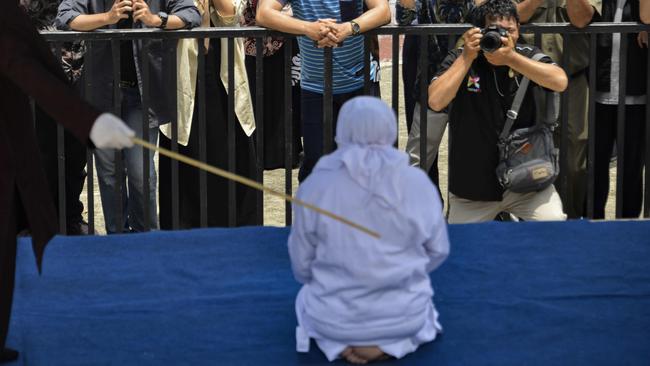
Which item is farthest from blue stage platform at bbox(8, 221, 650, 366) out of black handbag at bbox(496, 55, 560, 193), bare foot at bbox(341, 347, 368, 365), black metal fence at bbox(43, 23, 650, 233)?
black metal fence at bbox(43, 23, 650, 233)

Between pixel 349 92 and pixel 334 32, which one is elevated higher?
pixel 334 32

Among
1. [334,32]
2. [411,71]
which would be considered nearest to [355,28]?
[334,32]

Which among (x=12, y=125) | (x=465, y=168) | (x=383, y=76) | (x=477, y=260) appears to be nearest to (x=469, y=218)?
(x=465, y=168)

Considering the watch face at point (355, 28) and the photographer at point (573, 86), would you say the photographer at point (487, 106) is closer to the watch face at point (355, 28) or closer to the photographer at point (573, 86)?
the watch face at point (355, 28)

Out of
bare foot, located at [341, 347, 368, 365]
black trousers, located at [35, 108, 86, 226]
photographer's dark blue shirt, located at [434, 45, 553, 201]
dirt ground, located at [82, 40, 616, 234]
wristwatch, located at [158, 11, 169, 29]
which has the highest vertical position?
wristwatch, located at [158, 11, 169, 29]

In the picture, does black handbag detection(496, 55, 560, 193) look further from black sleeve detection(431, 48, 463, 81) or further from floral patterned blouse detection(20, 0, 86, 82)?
floral patterned blouse detection(20, 0, 86, 82)

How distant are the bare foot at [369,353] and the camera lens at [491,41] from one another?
189 centimetres

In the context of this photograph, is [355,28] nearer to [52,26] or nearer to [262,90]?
[262,90]

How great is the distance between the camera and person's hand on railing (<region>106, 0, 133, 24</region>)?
7.32 meters

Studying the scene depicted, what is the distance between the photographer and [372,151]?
5.43 metres

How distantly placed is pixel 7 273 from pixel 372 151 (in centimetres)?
148

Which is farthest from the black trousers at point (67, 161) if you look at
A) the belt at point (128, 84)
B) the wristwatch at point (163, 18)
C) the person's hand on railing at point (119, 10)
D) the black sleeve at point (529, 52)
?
the black sleeve at point (529, 52)

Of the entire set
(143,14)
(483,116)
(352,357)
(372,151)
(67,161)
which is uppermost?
(143,14)

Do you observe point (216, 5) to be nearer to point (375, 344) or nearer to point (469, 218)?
point (469, 218)
